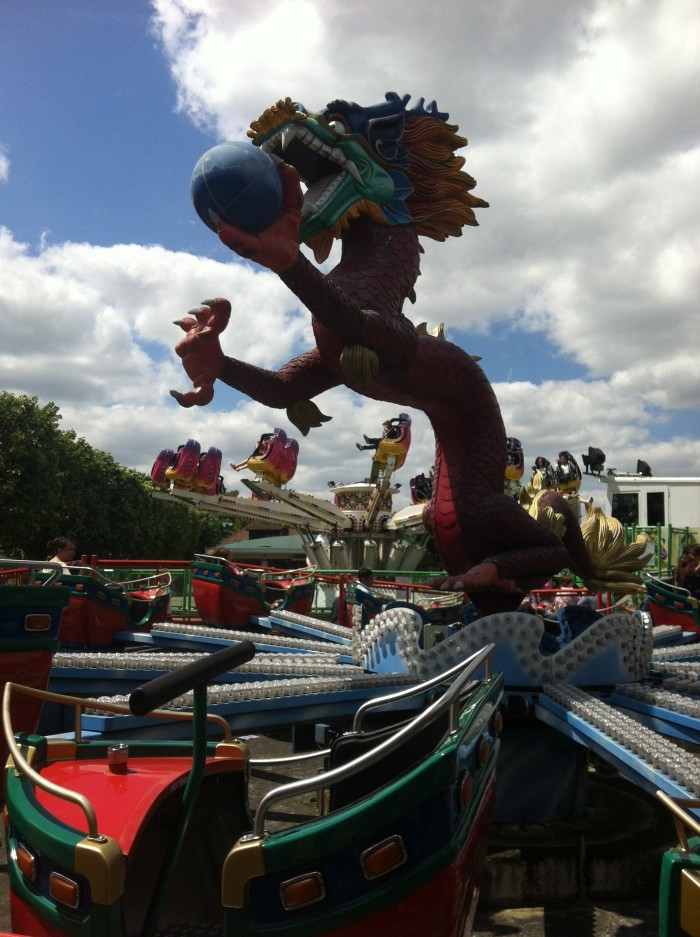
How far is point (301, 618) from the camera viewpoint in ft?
31.7

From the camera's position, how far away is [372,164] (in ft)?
20.1

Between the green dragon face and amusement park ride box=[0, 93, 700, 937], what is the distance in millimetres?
17

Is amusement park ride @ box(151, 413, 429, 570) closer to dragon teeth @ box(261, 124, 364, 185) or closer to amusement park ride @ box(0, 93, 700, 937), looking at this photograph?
amusement park ride @ box(0, 93, 700, 937)

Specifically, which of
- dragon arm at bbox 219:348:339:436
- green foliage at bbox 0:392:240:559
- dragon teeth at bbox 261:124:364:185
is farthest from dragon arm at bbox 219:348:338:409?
green foliage at bbox 0:392:240:559

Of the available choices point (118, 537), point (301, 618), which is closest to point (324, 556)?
point (118, 537)

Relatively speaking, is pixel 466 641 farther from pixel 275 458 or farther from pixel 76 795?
pixel 275 458

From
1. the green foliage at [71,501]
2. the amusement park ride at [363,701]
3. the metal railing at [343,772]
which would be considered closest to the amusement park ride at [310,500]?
the green foliage at [71,501]

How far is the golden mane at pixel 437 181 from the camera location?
6574mm

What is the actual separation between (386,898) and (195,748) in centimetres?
67

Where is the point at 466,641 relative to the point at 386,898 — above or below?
above

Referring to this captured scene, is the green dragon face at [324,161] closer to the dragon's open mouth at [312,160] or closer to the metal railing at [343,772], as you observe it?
the dragon's open mouth at [312,160]

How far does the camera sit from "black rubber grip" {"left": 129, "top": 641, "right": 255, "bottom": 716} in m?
1.93

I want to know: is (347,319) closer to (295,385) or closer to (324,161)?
(295,385)

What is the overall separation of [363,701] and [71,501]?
3045 cm
